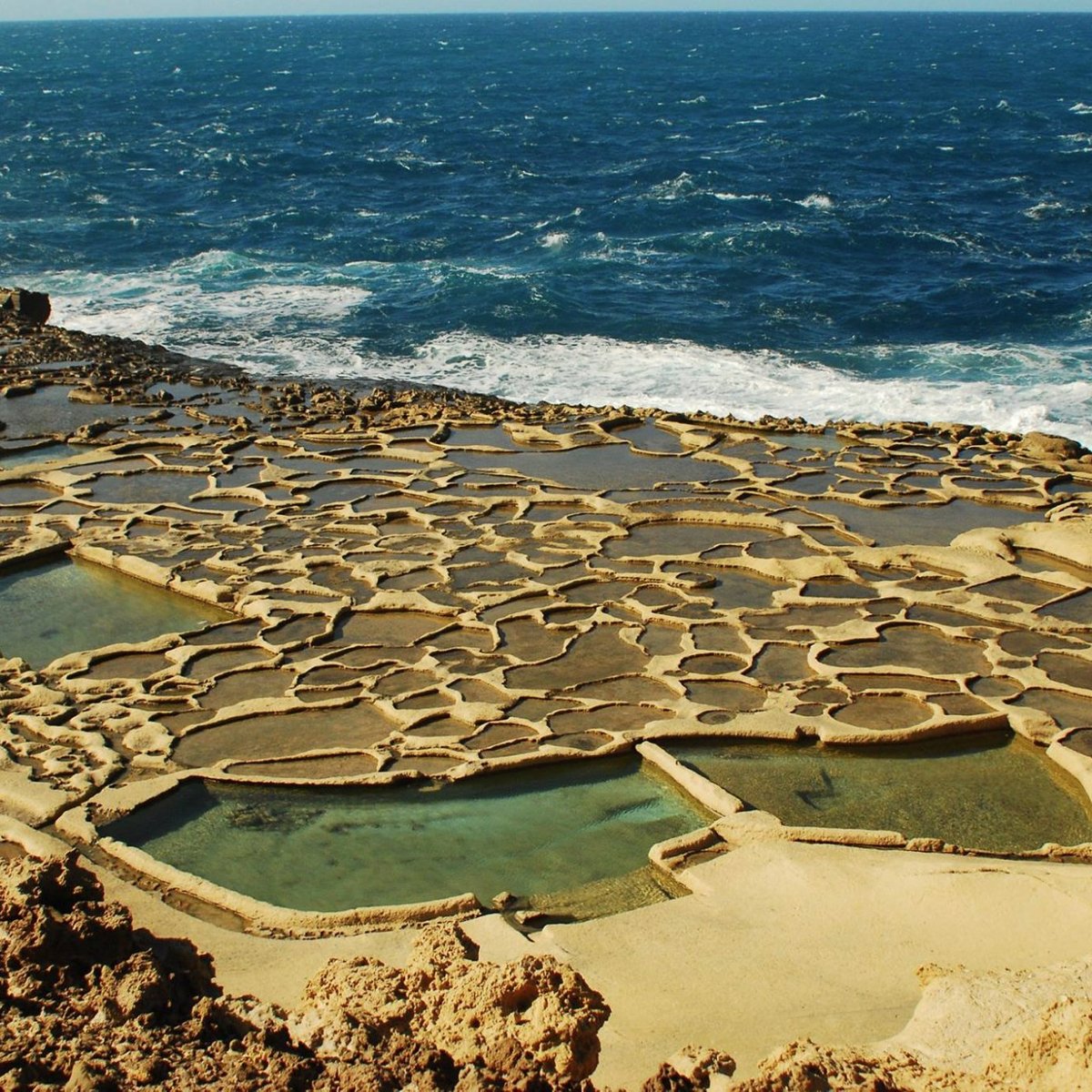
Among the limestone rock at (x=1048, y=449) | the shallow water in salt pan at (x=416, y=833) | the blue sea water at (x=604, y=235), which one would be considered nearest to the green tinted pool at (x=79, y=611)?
the shallow water in salt pan at (x=416, y=833)

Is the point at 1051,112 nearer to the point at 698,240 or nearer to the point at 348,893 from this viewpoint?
the point at 698,240

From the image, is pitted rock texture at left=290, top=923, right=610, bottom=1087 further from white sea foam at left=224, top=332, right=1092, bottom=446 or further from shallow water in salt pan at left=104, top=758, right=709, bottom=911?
white sea foam at left=224, top=332, right=1092, bottom=446

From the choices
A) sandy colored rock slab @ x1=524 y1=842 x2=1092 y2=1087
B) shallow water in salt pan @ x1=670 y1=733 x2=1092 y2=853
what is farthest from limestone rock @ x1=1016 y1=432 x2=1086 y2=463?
sandy colored rock slab @ x1=524 y1=842 x2=1092 y2=1087

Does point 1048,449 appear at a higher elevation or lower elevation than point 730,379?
higher

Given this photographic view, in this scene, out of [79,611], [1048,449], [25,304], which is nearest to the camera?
[79,611]

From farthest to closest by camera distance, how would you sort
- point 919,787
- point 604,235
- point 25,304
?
point 604,235 → point 25,304 → point 919,787

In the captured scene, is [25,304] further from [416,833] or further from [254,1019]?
[254,1019]

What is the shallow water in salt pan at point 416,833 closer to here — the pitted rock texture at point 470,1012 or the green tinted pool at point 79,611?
the pitted rock texture at point 470,1012

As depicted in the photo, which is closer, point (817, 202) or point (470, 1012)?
point (470, 1012)

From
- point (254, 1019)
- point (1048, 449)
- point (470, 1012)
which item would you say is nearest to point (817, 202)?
point (1048, 449)
